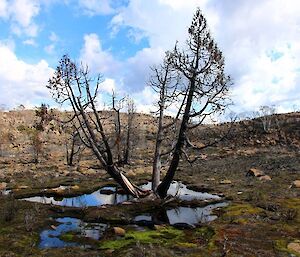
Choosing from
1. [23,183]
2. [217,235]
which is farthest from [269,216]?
[23,183]

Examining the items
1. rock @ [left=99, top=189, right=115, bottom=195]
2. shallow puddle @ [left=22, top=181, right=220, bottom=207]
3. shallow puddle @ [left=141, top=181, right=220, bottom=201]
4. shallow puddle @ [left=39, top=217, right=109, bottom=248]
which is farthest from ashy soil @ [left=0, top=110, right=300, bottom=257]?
rock @ [left=99, top=189, right=115, bottom=195]

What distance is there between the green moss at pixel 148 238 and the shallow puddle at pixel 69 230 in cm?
109

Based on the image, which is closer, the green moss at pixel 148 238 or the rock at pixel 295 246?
the rock at pixel 295 246

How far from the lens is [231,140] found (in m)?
69.8

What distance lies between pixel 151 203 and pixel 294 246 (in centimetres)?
937

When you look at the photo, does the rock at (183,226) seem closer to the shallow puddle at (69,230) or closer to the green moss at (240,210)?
the green moss at (240,210)

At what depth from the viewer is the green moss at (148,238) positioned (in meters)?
13.3

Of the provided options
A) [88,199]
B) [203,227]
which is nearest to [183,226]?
[203,227]

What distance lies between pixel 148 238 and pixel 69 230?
3727mm

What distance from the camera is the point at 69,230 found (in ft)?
50.7

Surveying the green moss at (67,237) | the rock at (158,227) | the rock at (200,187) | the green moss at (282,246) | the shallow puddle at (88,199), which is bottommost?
the green moss at (67,237)

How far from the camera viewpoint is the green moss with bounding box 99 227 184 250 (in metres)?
13.3

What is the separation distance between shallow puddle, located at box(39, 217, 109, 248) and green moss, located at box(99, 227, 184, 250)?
1085 mm

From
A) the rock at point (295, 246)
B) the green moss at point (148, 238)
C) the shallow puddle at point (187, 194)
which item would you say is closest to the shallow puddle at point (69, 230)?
the green moss at point (148, 238)
